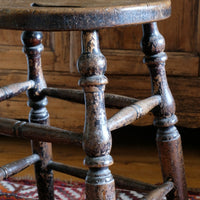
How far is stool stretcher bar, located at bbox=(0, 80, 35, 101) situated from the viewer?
A: 3.04ft

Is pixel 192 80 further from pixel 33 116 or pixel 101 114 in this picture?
pixel 101 114

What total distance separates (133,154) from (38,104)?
0.56m

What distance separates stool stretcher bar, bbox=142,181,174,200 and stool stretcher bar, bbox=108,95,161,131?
0.53 ft

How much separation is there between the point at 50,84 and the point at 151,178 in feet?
1.36

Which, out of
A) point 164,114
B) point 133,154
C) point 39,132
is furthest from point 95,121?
point 133,154

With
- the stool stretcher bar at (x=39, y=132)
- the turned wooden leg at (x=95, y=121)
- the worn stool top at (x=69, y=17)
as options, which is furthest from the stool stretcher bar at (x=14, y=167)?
the worn stool top at (x=69, y=17)

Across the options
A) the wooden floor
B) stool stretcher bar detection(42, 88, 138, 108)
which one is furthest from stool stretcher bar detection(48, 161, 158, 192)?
the wooden floor

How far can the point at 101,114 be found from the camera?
724mm

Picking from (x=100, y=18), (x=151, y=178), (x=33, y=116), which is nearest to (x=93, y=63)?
(x=100, y=18)

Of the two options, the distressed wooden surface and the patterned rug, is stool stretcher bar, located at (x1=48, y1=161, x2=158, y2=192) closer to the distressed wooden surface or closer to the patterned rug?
the patterned rug

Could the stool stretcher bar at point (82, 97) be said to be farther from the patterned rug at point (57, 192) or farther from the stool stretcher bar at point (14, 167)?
the patterned rug at point (57, 192)

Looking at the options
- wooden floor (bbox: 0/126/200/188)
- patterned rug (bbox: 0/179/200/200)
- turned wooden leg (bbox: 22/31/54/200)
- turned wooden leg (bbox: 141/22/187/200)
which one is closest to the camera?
turned wooden leg (bbox: 141/22/187/200)

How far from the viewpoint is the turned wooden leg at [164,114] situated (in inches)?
35.5

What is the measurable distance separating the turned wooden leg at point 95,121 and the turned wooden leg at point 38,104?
32cm
